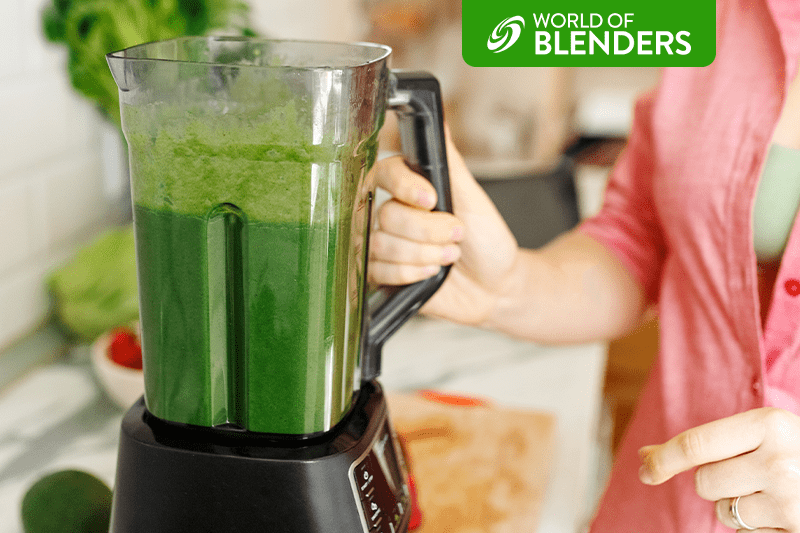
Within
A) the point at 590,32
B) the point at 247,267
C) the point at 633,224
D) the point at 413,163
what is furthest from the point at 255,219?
the point at 633,224

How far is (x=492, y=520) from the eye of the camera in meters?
0.69

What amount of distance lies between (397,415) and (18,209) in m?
0.51

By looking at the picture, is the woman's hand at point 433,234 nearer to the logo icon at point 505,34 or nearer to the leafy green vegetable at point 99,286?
the logo icon at point 505,34

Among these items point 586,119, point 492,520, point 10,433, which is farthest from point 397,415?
point 586,119

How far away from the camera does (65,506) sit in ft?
1.76

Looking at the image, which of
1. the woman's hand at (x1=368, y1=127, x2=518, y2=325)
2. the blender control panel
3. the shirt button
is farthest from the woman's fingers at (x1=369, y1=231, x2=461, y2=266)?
the shirt button

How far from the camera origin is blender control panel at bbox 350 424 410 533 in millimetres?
446

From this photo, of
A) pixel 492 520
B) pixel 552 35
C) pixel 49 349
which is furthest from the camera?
pixel 49 349

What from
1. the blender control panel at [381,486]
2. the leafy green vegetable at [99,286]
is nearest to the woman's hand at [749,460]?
the blender control panel at [381,486]

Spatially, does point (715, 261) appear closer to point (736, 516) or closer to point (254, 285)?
point (736, 516)

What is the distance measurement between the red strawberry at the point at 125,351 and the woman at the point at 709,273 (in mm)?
362

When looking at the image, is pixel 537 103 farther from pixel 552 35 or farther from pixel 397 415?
pixel 552 35

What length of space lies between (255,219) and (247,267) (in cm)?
3

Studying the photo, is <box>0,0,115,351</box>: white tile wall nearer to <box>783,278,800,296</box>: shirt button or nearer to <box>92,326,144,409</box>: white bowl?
<box>92,326,144,409</box>: white bowl
